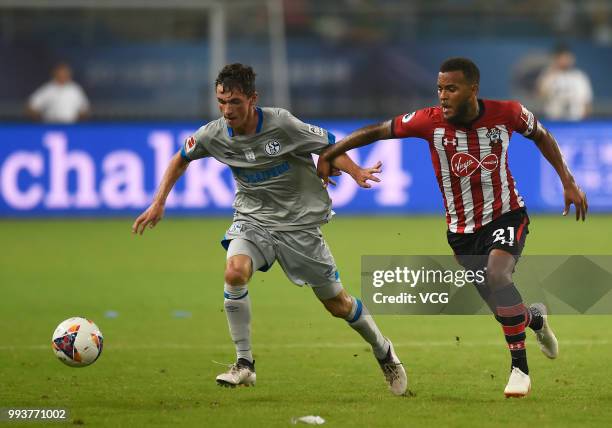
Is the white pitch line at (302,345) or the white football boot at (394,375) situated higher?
the white football boot at (394,375)

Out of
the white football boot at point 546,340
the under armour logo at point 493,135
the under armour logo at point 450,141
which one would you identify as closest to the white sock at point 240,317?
the under armour logo at point 450,141

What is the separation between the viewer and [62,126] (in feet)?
60.3

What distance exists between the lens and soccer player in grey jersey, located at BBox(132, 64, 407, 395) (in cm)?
734

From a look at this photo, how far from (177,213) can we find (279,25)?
550 centimetres

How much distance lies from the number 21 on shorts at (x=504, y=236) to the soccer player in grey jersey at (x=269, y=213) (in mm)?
938

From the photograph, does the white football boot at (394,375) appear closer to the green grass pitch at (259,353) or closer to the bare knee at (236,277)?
the green grass pitch at (259,353)

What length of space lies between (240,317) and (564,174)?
2.05 metres

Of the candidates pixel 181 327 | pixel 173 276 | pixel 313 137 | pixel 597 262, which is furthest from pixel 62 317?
pixel 597 262

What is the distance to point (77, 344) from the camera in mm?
7254

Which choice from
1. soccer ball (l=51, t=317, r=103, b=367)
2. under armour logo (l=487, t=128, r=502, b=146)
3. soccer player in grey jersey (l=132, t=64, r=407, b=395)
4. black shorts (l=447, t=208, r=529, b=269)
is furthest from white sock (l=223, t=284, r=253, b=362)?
under armour logo (l=487, t=128, r=502, b=146)

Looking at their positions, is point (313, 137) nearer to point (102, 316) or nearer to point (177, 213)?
point (102, 316)

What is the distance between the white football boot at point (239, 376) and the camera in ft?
24.0

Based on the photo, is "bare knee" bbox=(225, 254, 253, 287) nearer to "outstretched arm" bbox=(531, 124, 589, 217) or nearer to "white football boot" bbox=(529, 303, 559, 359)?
"outstretched arm" bbox=(531, 124, 589, 217)

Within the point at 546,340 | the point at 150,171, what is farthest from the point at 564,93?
the point at 546,340
